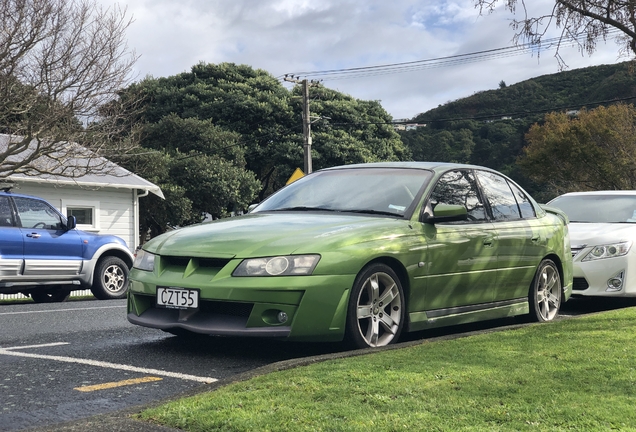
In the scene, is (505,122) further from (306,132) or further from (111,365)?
(111,365)

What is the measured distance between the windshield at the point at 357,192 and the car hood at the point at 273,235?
269mm

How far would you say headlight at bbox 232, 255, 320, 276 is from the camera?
5.64 meters

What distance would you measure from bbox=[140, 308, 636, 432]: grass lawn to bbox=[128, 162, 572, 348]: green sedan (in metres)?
0.62

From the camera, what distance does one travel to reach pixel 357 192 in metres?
7.02

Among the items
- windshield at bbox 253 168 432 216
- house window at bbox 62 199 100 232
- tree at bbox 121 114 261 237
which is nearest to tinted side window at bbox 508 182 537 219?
windshield at bbox 253 168 432 216

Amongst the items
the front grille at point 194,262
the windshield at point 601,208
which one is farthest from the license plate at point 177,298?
the windshield at point 601,208

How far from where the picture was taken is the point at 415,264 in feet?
20.8

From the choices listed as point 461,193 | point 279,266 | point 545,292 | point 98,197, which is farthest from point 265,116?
point 279,266

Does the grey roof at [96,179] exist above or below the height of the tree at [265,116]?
below

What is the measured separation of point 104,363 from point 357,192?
2.62m

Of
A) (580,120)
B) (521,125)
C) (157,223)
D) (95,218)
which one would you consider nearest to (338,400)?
(95,218)

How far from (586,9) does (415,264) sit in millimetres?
4583

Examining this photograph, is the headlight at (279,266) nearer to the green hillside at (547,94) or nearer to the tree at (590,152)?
the tree at (590,152)

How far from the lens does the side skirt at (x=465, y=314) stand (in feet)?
21.2
